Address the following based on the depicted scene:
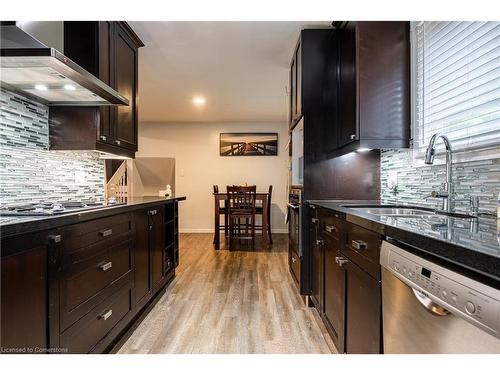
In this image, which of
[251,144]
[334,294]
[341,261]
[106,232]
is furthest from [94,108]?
[251,144]

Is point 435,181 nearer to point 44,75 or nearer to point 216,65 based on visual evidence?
point 44,75

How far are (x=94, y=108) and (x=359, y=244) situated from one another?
1941 millimetres

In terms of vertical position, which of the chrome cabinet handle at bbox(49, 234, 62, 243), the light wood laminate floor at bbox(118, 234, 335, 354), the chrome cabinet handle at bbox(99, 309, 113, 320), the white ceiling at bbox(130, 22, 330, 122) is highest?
the white ceiling at bbox(130, 22, 330, 122)

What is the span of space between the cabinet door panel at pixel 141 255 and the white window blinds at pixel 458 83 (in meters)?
1.98

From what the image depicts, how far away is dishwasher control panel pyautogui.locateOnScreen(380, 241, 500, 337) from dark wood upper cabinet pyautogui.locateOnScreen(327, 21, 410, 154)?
1.25 meters

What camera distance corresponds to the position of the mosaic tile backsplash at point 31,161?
155cm

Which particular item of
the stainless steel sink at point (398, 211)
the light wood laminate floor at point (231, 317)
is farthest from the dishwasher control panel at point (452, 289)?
the light wood laminate floor at point (231, 317)

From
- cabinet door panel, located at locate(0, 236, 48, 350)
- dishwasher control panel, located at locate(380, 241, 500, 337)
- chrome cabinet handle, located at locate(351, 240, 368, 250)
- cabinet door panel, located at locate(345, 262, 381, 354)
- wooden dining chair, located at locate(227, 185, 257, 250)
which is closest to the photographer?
dishwasher control panel, located at locate(380, 241, 500, 337)

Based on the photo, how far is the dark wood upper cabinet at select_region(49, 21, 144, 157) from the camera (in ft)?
6.46

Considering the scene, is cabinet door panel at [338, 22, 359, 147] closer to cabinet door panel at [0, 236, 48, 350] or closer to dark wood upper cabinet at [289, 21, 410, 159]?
dark wood upper cabinet at [289, 21, 410, 159]

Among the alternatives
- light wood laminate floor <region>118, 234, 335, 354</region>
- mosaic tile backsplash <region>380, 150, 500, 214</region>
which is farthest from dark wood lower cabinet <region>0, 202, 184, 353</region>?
mosaic tile backsplash <region>380, 150, 500, 214</region>

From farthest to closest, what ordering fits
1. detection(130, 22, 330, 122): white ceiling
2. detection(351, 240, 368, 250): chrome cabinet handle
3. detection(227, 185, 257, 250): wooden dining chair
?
1. detection(227, 185, 257, 250): wooden dining chair
2. detection(130, 22, 330, 122): white ceiling
3. detection(351, 240, 368, 250): chrome cabinet handle
